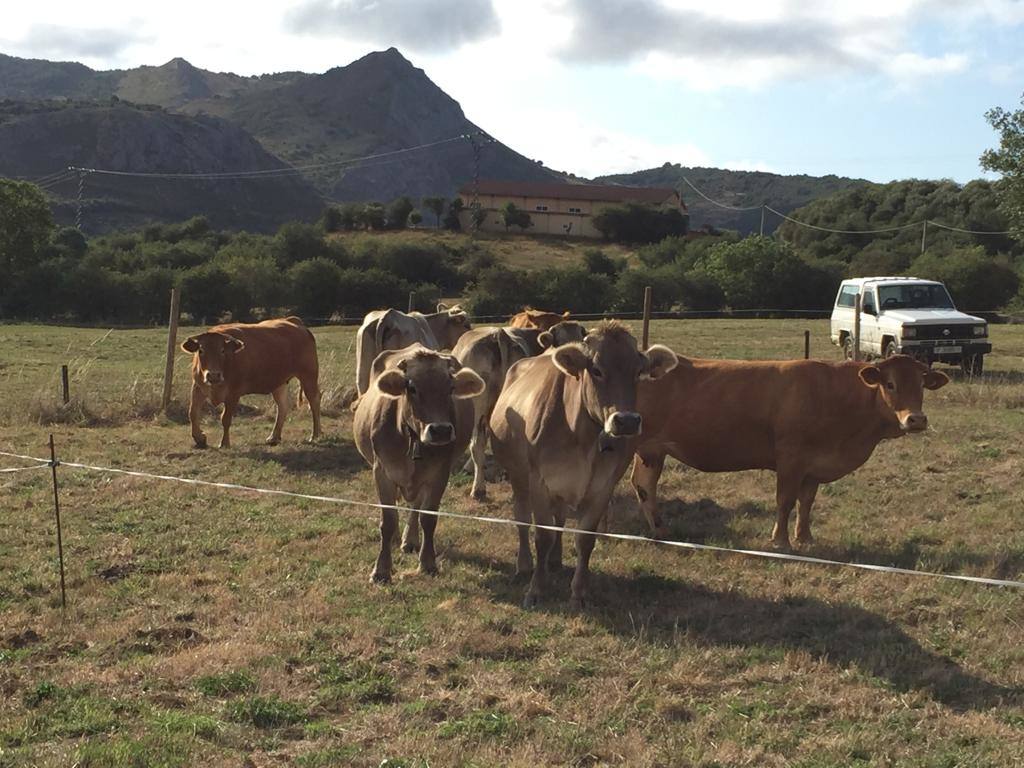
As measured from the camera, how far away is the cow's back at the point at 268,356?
13078 millimetres

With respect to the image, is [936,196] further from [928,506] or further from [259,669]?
[259,669]

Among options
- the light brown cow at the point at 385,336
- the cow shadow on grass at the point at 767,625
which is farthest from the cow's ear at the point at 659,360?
the light brown cow at the point at 385,336

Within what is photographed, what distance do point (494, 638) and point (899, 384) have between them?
14.5 ft

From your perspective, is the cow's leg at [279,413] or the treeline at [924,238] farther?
the treeline at [924,238]

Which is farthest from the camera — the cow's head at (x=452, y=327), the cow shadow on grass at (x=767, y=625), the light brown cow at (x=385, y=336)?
the cow's head at (x=452, y=327)

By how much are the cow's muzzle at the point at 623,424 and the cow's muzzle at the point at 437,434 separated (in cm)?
125

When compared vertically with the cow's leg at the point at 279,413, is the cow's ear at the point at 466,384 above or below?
above

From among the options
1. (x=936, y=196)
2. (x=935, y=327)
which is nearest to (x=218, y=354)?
(x=935, y=327)

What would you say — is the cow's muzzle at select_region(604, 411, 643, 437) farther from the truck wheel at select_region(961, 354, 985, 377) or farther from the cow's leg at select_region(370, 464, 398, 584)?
the truck wheel at select_region(961, 354, 985, 377)

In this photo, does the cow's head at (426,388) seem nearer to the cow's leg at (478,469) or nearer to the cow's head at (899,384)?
the cow's leg at (478,469)

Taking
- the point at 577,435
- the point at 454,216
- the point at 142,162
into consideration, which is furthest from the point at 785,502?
the point at 142,162

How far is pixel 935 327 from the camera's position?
19.6 meters

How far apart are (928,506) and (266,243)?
206 feet

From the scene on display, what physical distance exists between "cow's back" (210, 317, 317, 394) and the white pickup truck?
11673 mm
